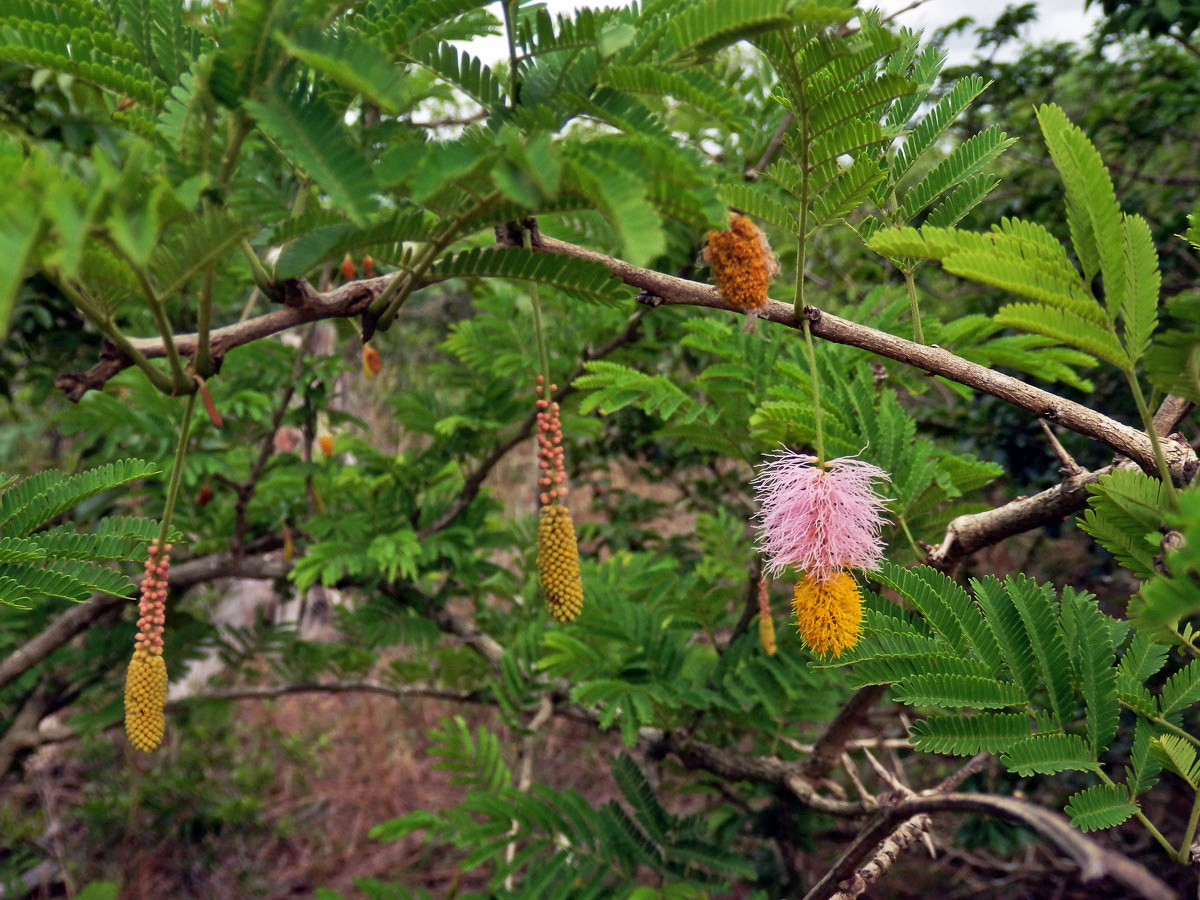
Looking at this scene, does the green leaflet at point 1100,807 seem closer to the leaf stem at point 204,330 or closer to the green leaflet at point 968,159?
the green leaflet at point 968,159

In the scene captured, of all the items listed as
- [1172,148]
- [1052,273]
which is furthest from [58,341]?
[1172,148]

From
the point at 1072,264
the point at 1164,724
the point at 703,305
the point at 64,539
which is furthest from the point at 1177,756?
the point at 64,539

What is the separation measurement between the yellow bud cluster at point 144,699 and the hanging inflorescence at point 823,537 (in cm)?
83

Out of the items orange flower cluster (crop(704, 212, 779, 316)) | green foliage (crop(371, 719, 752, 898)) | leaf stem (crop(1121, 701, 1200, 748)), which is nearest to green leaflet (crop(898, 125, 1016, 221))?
orange flower cluster (crop(704, 212, 779, 316))

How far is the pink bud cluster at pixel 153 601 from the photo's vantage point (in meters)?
1.03

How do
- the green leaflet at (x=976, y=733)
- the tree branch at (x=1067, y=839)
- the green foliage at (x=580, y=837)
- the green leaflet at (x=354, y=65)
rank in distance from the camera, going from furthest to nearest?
the green foliage at (x=580, y=837) < the green leaflet at (x=976, y=733) < the green leaflet at (x=354, y=65) < the tree branch at (x=1067, y=839)

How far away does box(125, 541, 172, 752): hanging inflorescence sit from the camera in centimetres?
103

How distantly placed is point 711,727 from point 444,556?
3.11 feet

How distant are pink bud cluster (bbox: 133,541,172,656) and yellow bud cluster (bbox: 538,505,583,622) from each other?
50 cm

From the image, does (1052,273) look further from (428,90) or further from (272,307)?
(272,307)

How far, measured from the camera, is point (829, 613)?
40.1 inches

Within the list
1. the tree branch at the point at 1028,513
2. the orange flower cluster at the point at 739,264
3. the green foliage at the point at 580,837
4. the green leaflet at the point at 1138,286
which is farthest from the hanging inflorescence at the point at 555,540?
the green foliage at the point at 580,837

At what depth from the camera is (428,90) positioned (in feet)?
6.47

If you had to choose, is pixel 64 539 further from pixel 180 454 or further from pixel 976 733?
pixel 976 733
